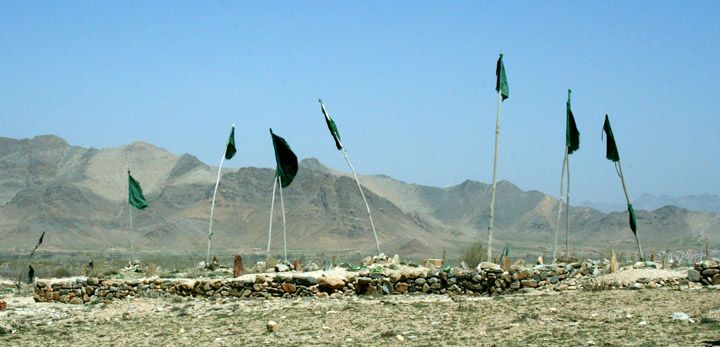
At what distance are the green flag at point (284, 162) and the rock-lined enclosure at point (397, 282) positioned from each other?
5.47 m

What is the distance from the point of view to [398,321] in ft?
48.5

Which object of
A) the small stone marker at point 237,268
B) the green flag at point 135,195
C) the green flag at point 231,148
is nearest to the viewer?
the small stone marker at point 237,268

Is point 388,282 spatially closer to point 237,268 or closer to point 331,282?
point 331,282

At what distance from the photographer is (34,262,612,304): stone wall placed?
1842 cm

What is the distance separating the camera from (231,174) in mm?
108250

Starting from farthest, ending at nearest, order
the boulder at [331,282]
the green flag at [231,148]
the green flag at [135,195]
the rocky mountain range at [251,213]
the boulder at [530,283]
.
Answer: the rocky mountain range at [251,213] < the green flag at [135,195] < the green flag at [231,148] < the boulder at [331,282] < the boulder at [530,283]

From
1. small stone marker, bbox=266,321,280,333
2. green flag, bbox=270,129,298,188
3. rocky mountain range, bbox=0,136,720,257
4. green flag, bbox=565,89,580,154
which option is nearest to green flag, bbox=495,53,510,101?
green flag, bbox=565,89,580,154

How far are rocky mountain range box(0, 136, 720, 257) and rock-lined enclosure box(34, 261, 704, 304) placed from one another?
54468mm

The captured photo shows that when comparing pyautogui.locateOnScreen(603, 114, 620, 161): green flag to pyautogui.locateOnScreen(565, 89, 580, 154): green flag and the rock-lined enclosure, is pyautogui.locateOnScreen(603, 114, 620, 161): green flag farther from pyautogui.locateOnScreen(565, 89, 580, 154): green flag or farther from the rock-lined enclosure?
the rock-lined enclosure

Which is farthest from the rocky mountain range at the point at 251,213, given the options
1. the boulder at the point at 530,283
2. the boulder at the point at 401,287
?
the boulder at the point at 530,283

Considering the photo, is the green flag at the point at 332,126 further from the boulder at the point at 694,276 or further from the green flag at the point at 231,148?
the boulder at the point at 694,276

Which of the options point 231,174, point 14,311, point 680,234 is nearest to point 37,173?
point 231,174

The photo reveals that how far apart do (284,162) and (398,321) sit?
11.3 meters

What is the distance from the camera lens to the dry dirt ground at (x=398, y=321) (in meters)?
12.6
